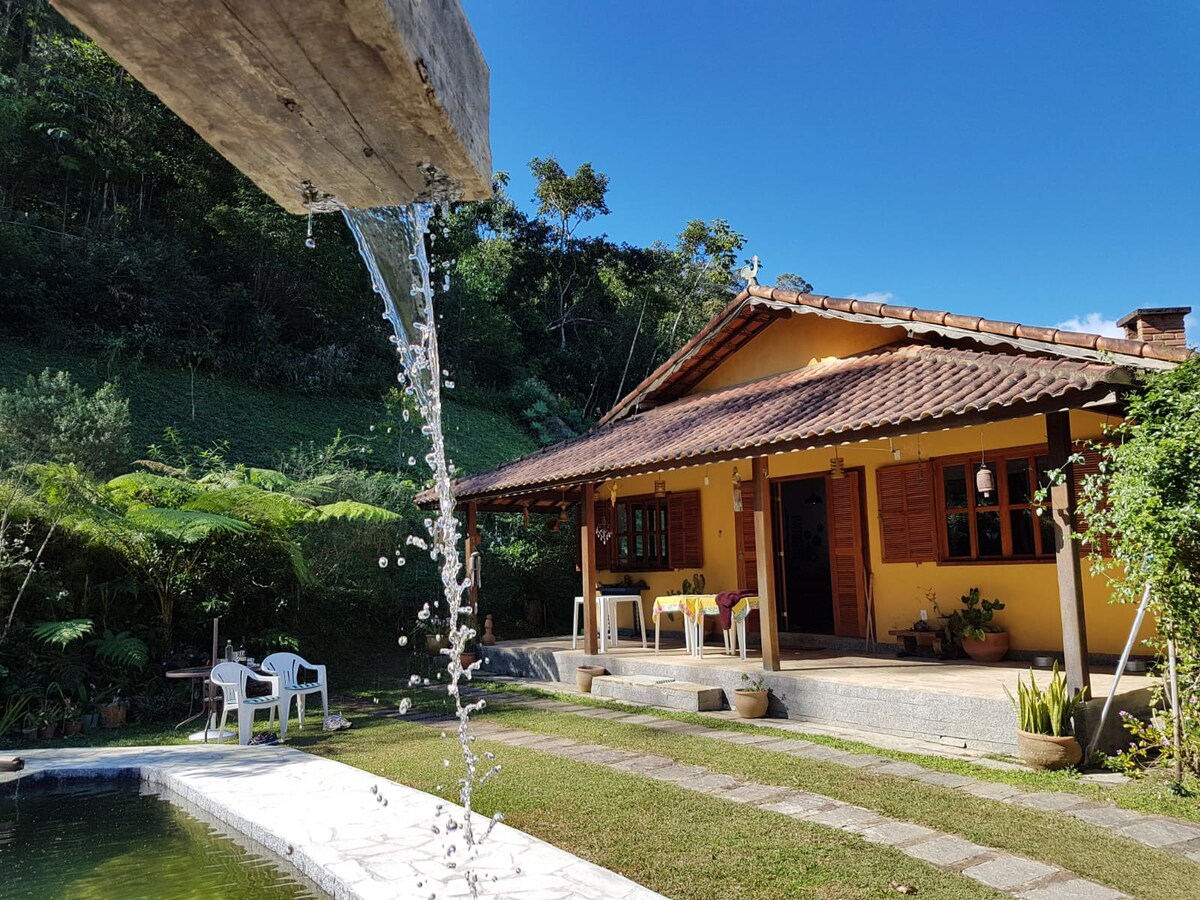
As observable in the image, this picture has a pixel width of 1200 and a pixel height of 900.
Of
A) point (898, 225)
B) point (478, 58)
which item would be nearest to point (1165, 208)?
point (898, 225)

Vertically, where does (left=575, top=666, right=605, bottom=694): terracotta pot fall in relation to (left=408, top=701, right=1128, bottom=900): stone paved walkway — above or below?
above

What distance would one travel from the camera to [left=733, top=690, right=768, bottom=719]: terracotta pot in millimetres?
7926

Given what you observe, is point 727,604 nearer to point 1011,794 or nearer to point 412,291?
point 1011,794

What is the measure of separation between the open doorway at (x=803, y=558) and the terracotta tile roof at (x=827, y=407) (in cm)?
168

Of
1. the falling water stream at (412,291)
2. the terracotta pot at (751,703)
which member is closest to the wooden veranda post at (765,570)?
the terracotta pot at (751,703)

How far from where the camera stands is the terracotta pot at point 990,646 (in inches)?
337

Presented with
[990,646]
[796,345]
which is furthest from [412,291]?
[796,345]

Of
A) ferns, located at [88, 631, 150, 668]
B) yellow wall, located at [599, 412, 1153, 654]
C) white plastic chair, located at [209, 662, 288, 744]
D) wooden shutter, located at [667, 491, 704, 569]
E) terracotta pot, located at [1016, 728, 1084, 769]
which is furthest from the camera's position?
wooden shutter, located at [667, 491, 704, 569]

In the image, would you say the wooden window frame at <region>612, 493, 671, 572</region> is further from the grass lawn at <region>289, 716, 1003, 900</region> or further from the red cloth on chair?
the grass lawn at <region>289, 716, 1003, 900</region>

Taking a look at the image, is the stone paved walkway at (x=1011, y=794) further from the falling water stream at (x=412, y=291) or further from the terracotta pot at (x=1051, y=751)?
A: the falling water stream at (x=412, y=291)

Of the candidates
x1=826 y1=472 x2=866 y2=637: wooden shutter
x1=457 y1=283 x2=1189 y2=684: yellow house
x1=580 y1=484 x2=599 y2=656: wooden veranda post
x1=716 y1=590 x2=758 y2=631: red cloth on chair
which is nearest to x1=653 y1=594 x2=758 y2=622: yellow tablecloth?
x1=716 y1=590 x2=758 y2=631: red cloth on chair

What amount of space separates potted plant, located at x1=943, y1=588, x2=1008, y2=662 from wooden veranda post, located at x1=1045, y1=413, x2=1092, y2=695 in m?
2.23

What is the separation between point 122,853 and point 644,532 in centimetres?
940

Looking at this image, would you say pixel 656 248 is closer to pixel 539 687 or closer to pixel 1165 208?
pixel 1165 208
